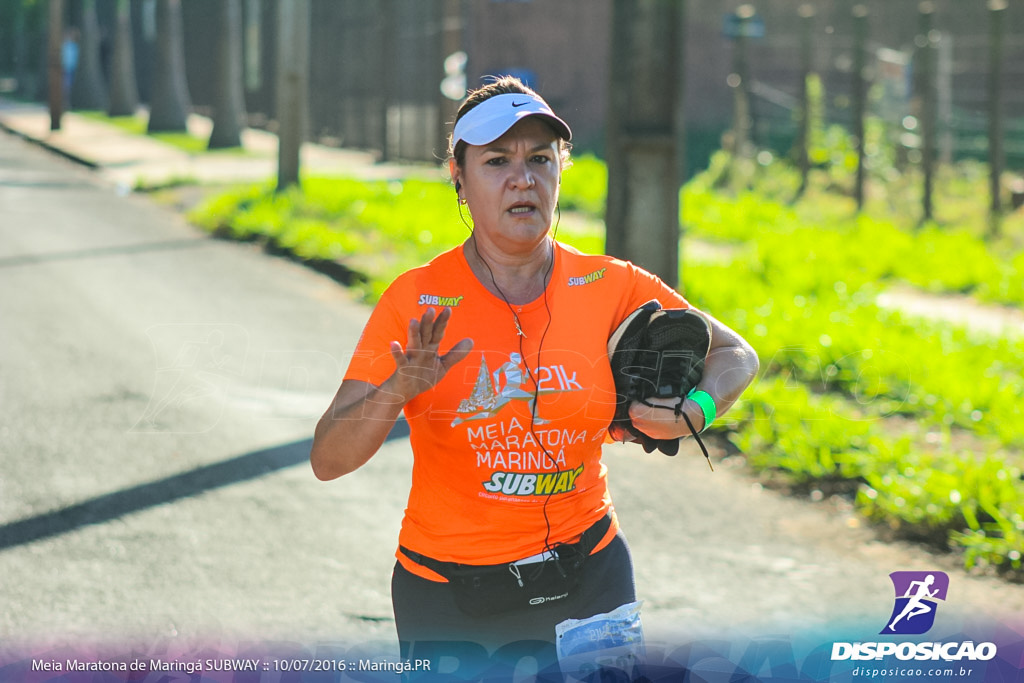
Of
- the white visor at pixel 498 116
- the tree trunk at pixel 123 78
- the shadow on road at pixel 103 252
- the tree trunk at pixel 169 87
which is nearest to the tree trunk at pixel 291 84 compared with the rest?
the shadow on road at pixel 103 252

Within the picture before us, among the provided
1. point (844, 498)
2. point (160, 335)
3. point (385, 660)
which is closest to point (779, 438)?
point (844, 498)

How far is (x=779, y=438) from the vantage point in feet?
22.1

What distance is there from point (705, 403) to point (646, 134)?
18.3 feet

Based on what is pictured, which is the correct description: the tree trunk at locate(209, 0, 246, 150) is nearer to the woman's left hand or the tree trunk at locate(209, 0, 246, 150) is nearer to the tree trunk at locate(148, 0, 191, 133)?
the tree trunk at locate(148, 0, 191, 133)

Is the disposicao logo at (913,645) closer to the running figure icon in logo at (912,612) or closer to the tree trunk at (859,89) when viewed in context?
the running figure icon in logo at (912,612)

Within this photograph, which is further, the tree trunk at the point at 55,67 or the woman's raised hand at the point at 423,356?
the tree trunk at the point at 55,67

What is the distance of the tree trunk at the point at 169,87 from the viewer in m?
31.0

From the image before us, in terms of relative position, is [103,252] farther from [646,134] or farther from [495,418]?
[495,418]

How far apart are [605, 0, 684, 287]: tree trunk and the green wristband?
18.1ft

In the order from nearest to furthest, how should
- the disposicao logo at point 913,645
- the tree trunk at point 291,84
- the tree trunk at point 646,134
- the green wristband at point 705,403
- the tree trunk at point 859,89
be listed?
the green wristband at point 705,403
the disposicao logo at point 913,645
the tree trunk at point 646,134
the tree trunk at point 859,89
the tree trunk at point 291,84

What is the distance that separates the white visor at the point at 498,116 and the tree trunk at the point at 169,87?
29.6m

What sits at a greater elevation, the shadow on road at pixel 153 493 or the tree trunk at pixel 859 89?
the tree trunk at pixel 859 89

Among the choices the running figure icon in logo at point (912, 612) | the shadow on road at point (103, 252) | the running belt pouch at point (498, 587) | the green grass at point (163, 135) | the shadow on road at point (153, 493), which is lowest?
the green grass at point (163, 135)

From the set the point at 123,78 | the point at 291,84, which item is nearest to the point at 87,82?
the point at 123,78
